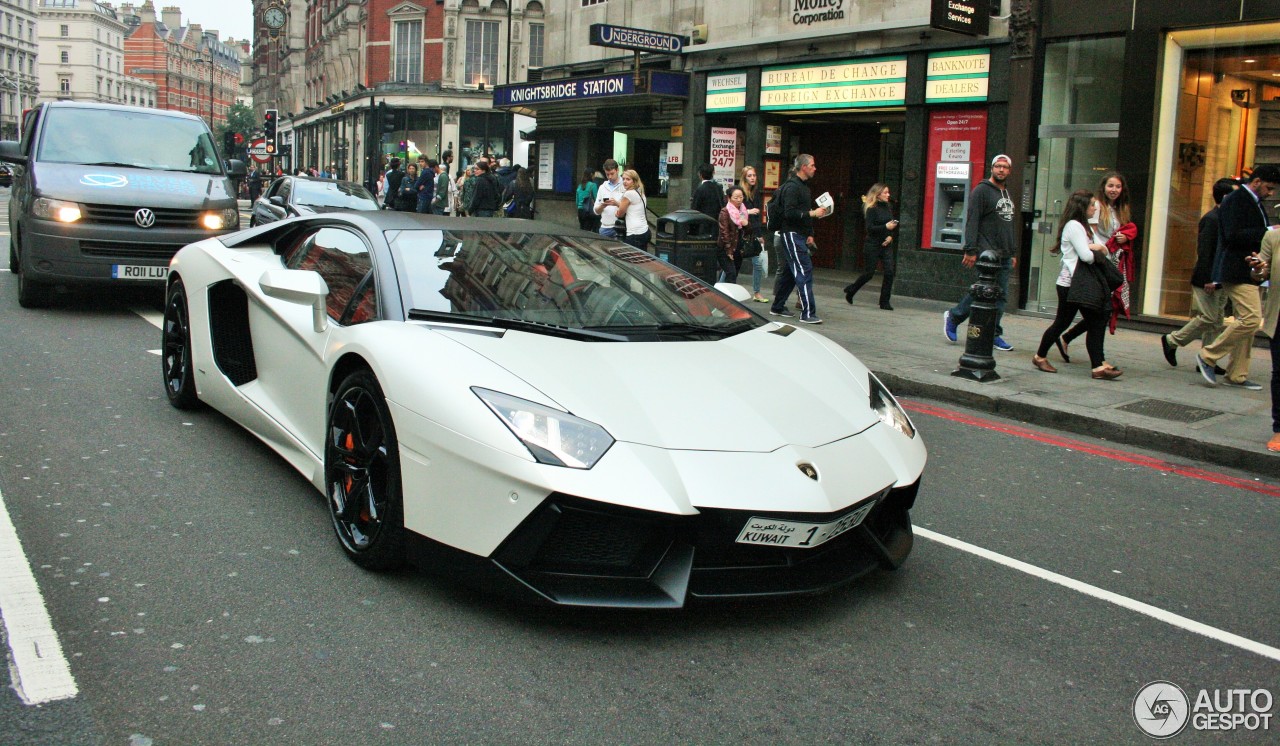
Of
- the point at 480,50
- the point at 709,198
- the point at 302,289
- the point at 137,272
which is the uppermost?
the point at 480,50

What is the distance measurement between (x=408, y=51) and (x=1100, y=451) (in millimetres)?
49204

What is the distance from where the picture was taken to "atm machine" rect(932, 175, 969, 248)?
15180mm

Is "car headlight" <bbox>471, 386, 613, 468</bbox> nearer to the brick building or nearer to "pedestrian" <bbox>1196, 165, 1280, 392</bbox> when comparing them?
"pedestrian" <bbox>1196, 165, 1280, 392</bbox>

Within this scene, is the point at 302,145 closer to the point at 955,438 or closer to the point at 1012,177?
the point at 1012,177

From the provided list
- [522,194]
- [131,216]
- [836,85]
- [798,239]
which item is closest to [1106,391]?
[798,239]

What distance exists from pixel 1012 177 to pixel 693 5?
795cm

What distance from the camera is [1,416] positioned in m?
6.21

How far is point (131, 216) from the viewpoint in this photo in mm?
10117

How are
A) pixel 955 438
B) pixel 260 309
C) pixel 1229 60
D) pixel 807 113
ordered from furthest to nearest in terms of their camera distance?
pixel 807 113 → pixel 1229 60 → pixel 955 438 → pixel 260 309

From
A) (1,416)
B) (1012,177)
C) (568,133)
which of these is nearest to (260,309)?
(1,416)

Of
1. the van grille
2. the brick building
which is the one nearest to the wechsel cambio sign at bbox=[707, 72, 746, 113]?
the van grille

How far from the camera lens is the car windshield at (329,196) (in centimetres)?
1623

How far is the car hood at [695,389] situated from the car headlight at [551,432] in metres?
0.06

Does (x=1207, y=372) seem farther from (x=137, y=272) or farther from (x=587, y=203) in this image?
(x=587, y=203)
